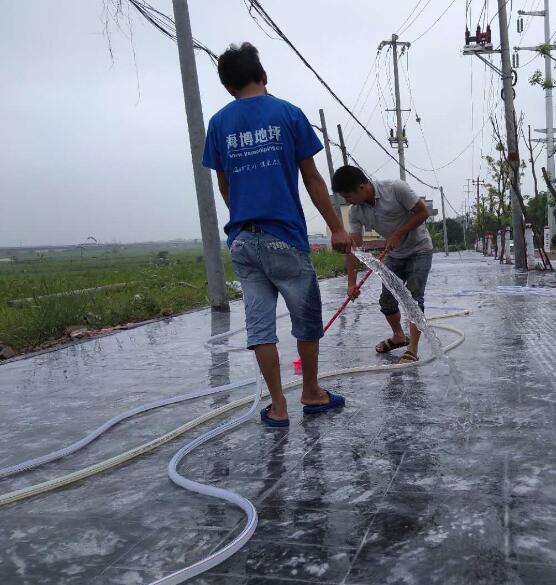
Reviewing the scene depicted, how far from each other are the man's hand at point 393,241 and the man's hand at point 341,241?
1119mm

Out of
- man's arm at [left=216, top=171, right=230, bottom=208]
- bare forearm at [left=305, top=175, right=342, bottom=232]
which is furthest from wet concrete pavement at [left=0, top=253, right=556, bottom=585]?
man's arm at [left=216, top=171, right=230, bottom=208]

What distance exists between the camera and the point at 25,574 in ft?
6.09

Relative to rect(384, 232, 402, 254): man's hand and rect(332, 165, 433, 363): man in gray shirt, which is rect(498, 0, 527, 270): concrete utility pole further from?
→ rect(384, 232, 402, 254): man's hand

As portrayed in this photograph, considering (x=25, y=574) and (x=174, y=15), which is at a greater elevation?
(x=174, y=15)

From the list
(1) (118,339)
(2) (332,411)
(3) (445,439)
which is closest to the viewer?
(3) (445,439)

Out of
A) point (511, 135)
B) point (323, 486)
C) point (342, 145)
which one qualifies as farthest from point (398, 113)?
point (323, 486)

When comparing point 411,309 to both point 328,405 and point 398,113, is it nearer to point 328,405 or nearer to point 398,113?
point 328,405

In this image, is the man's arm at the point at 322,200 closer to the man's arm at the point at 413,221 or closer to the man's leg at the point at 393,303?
the man's arm at the point at 413,221

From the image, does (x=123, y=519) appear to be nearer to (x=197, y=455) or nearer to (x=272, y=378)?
(x=197, y=455)

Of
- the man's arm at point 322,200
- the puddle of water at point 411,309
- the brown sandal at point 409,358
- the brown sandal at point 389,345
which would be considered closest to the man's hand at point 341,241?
the man's arm at point 322,200

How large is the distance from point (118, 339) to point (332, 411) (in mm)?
3813

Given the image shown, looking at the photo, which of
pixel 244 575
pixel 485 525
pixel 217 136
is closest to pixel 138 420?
pixel 217 136

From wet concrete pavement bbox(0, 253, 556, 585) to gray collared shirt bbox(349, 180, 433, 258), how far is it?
35.5 inches

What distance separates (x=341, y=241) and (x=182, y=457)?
132 cm
